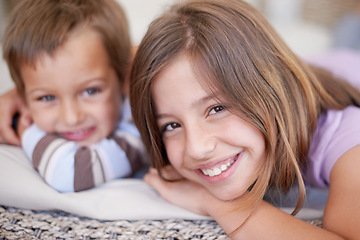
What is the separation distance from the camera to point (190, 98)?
71cm

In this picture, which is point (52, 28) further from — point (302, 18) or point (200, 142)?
point (302, 18)

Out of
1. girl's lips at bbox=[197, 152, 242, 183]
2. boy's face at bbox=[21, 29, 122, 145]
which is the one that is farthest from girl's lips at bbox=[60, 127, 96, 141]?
girl's lips at bbox=[197, 152, 242, 183]

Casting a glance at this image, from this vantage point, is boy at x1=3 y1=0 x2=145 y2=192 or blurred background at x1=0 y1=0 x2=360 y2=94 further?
blurred background at x1=0 y1=0 x2=360 y2=94

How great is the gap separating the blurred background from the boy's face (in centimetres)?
87

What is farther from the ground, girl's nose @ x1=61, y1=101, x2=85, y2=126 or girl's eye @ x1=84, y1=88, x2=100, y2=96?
girl's eye @ x1=84, y1=88, x2=100, y2=96

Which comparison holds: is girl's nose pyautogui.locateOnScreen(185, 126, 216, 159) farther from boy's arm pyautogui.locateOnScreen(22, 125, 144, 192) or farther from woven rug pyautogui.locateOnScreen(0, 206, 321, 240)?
boy's arm pyautogui.locateOnScreen(22, 125, 144, 192)

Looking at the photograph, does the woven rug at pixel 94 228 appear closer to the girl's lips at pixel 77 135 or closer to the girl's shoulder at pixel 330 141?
the girl's shoulder at pixel 330 141

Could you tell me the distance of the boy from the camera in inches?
36.4

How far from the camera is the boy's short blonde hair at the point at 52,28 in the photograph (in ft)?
3.04

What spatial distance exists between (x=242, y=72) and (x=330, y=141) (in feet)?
1.01

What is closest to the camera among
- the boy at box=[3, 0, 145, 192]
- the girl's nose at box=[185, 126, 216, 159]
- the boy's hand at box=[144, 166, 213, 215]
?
the girl's nose at box=[185, 126, 216, 159]

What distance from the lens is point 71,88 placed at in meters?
0.96

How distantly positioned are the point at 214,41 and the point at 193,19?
0.23 ft

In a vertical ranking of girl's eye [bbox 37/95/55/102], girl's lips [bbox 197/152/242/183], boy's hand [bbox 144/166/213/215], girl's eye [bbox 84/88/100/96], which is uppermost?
girl's eye [bbox 84/88/100/96]
